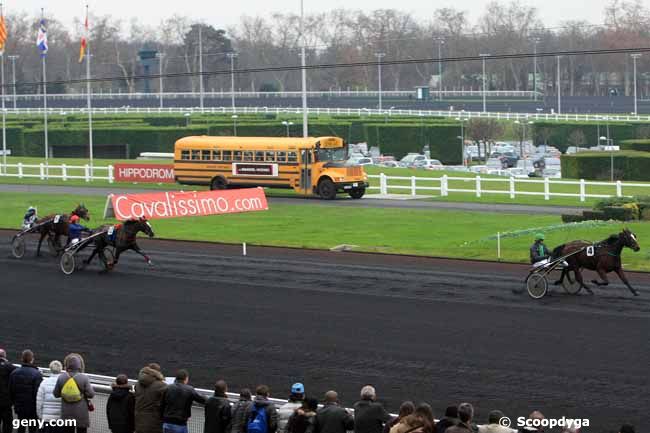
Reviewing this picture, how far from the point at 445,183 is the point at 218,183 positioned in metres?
8.83

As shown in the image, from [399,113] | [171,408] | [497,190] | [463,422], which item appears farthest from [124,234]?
[399,113]

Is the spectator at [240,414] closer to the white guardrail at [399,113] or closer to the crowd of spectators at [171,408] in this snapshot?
the crowd of spectators at [171,408]

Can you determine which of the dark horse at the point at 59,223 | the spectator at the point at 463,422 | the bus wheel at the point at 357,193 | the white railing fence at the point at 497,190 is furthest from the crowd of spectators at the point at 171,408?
the bus wheel at the point at 357,193

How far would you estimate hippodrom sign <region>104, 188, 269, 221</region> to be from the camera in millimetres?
34094

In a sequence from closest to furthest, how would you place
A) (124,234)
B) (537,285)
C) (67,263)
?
(537,285), (124,234), (67,263)

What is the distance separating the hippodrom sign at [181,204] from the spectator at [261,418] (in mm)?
22160

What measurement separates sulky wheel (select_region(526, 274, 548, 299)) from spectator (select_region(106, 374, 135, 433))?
36.2 ft

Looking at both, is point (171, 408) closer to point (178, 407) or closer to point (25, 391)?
point (178, 407)

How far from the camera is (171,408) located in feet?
40.7

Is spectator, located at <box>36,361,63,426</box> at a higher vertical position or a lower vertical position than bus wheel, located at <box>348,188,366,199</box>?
lower

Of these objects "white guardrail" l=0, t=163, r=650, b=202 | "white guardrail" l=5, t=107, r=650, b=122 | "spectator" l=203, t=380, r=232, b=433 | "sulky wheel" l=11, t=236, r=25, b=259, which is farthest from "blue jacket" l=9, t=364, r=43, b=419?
"white guardrail" l=5, t=107, r=650, b=122

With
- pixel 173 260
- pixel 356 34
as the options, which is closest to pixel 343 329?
pixel 173 260

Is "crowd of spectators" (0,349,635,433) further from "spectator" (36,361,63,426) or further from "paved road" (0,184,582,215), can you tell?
"paved road" (0,184,582,215)

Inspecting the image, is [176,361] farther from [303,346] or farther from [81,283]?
[81,283]
